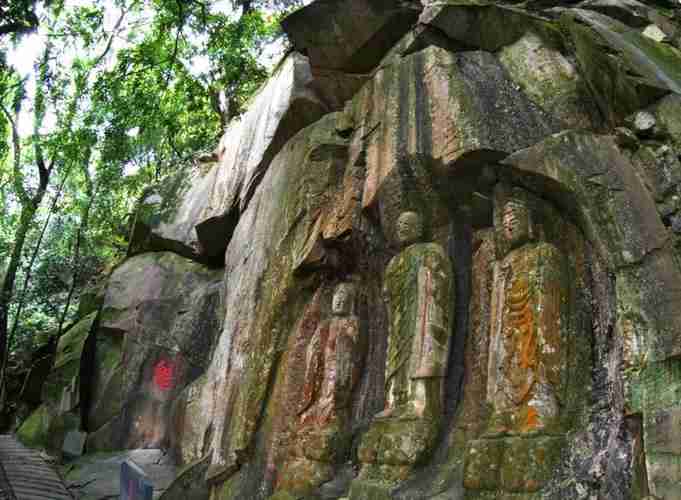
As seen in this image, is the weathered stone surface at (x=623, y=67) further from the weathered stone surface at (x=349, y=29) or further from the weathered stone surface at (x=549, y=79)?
the weathered stone surface at (x=349, y=29)

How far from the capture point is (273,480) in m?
6.32

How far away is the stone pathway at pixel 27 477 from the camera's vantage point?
25.4 ft

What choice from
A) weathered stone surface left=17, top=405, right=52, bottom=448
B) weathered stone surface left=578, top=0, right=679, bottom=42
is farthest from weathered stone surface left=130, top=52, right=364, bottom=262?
weathered stone surface left=17, top=405, right=52, bottom=448

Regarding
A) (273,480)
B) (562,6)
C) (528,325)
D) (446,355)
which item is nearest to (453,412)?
(446,355)

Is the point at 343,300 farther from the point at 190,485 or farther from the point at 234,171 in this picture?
the point at 234,171

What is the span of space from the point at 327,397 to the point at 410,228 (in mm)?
1775

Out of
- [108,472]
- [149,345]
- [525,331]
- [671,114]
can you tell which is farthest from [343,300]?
[149,345]

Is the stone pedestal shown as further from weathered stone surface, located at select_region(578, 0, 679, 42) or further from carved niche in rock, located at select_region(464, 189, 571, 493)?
weathered stone surface, located at select_region(578, 0, 679, 42)

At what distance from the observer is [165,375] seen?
33.3ft

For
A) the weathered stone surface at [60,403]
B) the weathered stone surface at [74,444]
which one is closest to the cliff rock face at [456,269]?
the weathered stone surface at [74,444]

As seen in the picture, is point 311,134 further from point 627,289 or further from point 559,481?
point 559,481

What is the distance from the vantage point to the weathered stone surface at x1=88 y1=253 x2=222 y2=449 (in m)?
10.0

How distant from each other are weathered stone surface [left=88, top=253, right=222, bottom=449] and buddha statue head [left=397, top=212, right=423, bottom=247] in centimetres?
429

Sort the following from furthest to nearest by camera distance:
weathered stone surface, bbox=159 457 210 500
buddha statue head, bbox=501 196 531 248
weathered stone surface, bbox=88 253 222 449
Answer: weathered stone surface, bbox=88 253 222 449 → weathered stone surface, bbox=159 457 210 500 → buddha statue head, bbox=501 196 531 248
